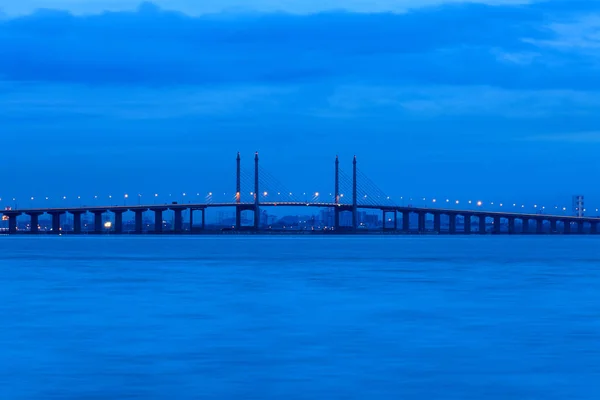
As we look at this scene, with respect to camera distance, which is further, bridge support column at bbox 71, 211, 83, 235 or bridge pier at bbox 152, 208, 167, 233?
bridge support column at bbox 71, 211, 83, 235

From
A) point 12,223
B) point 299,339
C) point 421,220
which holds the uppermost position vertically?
point 12,223

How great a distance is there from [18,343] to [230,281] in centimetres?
1444

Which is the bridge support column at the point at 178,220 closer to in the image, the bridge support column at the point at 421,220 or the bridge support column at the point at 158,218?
the bridge support column at the point at 158,218

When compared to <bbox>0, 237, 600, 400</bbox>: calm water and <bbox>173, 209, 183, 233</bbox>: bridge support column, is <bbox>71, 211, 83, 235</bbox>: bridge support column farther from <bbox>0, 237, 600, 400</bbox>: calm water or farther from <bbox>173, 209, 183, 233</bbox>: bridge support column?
<bbox>0, 237, 600, 400</bbox>: calm water

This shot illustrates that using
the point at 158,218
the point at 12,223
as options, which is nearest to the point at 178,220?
the point at 158,218

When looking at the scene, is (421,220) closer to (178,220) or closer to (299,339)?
(178,220)

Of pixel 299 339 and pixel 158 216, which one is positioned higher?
pixel 158 216

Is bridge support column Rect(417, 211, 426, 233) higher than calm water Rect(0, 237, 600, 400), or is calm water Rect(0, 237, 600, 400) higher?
bridge support column Rect(417, 211, 426, 233)

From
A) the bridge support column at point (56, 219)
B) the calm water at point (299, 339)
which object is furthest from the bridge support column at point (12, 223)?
the calm water at point (299, 339)

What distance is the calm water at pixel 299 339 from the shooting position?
36.5 feet

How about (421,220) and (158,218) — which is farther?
(421,220)

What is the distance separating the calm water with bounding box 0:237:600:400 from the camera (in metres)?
11.1

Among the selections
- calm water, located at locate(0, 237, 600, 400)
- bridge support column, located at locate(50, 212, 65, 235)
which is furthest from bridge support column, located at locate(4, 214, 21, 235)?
calm water, located at locate(0, 237, 600, 400)

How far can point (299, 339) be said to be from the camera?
15.2 m
